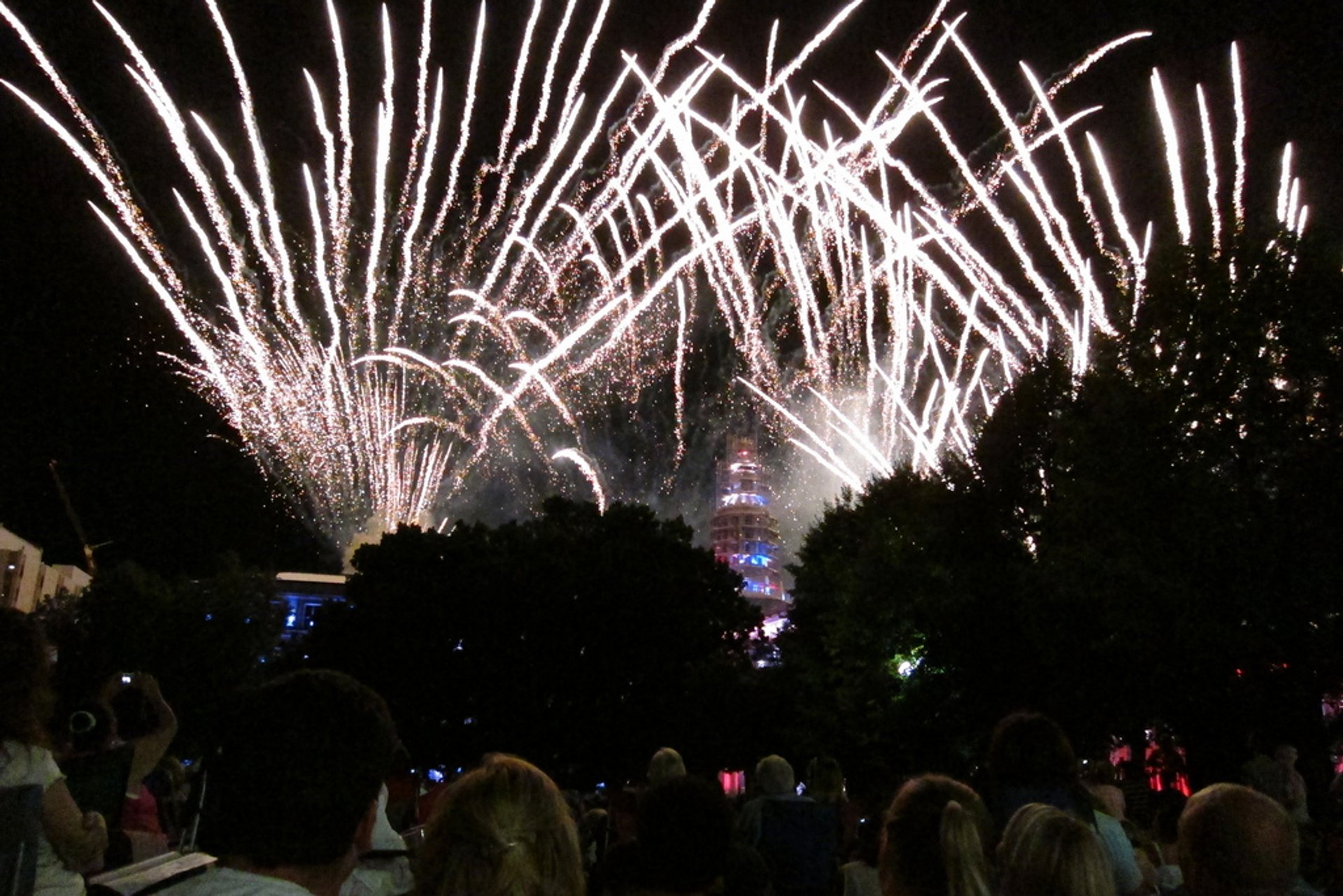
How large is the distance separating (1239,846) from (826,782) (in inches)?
171

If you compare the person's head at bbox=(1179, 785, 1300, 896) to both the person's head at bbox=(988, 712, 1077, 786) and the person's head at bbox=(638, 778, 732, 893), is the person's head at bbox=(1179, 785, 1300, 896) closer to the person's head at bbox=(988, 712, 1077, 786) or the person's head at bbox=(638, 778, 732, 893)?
the person's head at bbox=(988, 712, 1077, 786)

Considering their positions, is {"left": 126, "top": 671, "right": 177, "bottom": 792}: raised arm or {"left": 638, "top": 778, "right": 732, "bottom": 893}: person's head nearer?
{"left": 638, "top": 778, "right": 732, "bottom": 893}: person's head

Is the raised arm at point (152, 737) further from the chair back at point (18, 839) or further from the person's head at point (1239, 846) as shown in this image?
the person's head at point (1239, 846)

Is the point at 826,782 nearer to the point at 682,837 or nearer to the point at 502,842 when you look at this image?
the point at 682,837

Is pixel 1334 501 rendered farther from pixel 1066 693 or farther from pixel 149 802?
pixel 149 802

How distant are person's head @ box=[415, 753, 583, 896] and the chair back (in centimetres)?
85

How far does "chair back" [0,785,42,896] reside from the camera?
2.24 metres

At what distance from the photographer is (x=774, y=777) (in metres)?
7.05

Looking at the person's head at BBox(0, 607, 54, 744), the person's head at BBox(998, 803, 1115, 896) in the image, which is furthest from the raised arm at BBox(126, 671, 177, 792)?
the person's head at BBox(998, 803, 1115, 896)

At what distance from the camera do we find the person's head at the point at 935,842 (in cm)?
350

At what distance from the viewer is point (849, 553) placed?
117 ft

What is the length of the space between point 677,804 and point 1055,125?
21.2 m

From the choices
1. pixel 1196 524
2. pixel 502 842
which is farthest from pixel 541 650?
pixel 502 842

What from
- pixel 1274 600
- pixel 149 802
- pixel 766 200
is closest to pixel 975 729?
pixel 1274 600
